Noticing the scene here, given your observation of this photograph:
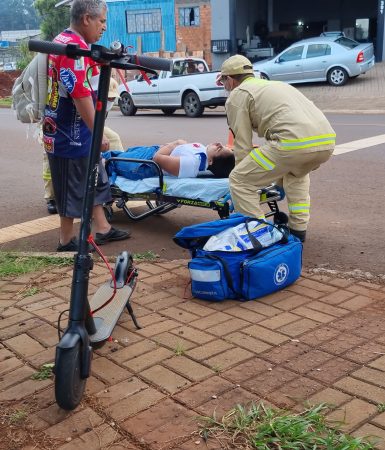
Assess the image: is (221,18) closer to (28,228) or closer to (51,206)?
(51,206)

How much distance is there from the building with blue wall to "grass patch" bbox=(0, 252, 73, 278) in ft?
95.2

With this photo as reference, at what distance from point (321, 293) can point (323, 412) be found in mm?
1518

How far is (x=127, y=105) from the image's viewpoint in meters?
20.0

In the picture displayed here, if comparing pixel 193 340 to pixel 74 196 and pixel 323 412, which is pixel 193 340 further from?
pixel 74 196

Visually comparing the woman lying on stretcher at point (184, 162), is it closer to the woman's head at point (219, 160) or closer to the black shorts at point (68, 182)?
the woman's head at point (219, 160)

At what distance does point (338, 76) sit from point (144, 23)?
16.4m

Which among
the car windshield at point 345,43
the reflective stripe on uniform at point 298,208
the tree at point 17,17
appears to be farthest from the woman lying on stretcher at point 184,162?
the tree at point 17,17

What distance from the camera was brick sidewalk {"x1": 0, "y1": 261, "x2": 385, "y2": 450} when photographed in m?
2.73

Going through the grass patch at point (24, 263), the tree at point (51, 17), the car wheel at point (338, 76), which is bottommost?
the grass patch at point (24, 263)

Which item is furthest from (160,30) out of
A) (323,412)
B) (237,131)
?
(323,412)

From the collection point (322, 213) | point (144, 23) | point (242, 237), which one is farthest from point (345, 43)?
point (242, 237)

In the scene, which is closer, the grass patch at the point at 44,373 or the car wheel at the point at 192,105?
Result: the grass patch at the point at 44,373

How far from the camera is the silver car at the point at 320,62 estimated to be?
2017cm

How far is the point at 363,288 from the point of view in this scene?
428 centimetres
